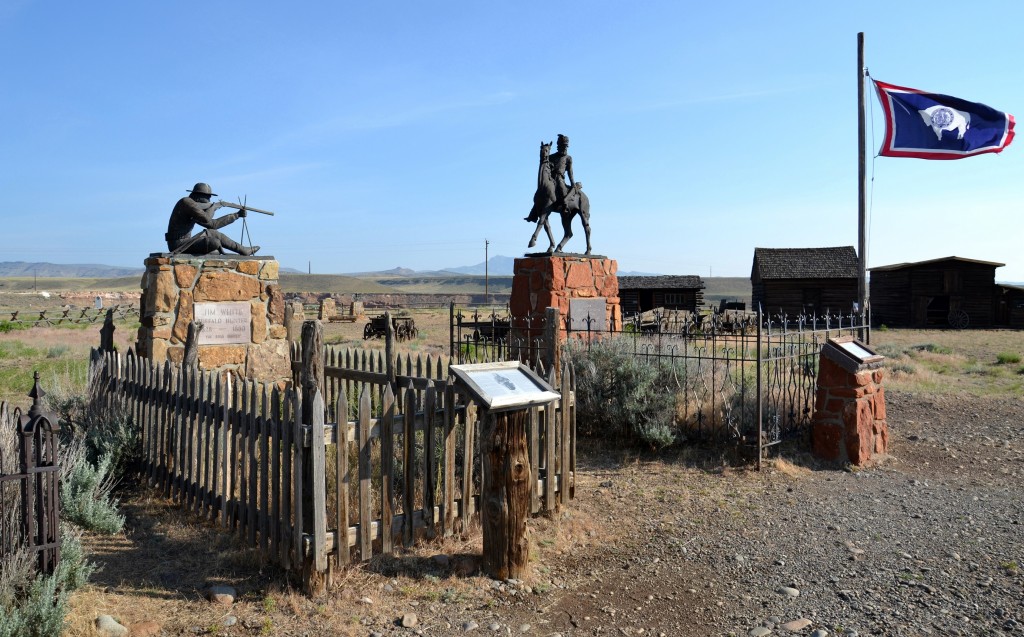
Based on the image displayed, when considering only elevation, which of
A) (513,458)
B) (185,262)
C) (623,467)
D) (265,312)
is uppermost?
(185,262)

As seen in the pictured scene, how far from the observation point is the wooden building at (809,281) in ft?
104

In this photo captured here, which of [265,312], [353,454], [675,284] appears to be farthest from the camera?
[675,284]

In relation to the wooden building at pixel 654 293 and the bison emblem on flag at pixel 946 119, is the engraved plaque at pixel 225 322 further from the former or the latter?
the wooden building at pixel 654 293

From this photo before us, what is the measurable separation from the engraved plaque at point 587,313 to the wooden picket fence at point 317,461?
159 inches

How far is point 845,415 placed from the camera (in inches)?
277

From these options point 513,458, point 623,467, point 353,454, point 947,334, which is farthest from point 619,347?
point 947,334

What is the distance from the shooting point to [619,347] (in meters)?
8.56

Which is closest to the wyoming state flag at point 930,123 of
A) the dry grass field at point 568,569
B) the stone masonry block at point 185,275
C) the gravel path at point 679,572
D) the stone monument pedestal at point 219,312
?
the dry grass field at point 568,569

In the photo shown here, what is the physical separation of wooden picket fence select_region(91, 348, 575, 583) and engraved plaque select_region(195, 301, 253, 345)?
44.3 inches

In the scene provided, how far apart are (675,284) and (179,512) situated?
3296cm

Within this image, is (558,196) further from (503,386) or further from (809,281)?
(809,281)

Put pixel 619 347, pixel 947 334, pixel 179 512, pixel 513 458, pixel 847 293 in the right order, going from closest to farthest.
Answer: pixel 513 458
pixel 179 512
pixel 619 347
pixel 947 334
pixel 847 293

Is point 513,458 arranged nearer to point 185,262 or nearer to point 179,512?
point 179,512

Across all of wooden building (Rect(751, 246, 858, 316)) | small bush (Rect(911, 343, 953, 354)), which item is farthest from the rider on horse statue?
wooden building (Rect(751, 246, 858, 316))
